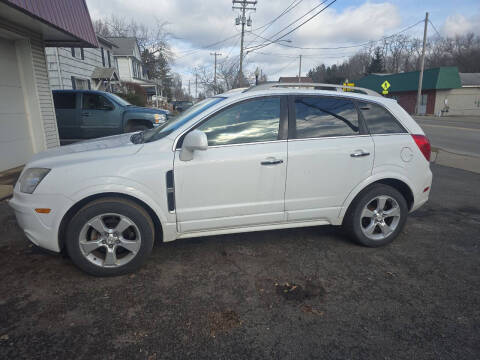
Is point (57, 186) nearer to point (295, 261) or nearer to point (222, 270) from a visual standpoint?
point (222, 270)

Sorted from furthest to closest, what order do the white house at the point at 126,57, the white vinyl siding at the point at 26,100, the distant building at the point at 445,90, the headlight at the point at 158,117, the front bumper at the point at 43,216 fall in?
the distant building at the point at 445,90, the white house at the point at 126,57, the headlight at the point at 158,117, the white vinyl siding at the point at 26,100, the front bumper at the point at 43,216

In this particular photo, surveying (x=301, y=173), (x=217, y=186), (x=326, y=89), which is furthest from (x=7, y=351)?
(x=326, y=89)

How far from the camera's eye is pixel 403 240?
393 cm

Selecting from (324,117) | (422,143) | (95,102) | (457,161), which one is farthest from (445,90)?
(324,117)

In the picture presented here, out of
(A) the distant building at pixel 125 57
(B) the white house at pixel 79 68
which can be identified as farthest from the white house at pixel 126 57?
(B) the white house at pixel 79 68

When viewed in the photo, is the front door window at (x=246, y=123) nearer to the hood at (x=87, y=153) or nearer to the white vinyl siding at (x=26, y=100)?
the hood at (x=87, y=153)

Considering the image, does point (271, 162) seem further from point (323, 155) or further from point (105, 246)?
point (105, 246)

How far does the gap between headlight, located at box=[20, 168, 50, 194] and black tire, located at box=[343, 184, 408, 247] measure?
315cm

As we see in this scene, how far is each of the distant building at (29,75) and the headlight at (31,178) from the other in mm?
4537

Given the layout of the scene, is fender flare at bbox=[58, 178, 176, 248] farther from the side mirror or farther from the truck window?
the truck window

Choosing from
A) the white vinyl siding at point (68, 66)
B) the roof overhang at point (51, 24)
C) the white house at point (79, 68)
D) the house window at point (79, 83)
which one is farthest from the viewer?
the house window at point (79, 83)

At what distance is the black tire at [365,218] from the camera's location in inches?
141

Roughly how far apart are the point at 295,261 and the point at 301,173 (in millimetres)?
936

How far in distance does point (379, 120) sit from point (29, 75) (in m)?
8.06
